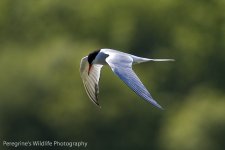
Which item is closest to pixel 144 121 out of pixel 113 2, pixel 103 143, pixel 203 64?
pixel 103 143

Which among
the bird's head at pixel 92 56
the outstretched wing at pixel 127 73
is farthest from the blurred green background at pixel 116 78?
the outstretched wing at pixel 127 73

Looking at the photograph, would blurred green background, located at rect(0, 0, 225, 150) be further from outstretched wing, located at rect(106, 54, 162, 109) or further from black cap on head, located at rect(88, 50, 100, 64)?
outstretched wing, located at rect(106, 54, 162, 109)

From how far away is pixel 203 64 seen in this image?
27.5m

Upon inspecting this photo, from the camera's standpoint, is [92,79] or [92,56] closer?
[92,56]

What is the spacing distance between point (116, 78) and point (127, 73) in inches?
525

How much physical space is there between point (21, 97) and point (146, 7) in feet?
33.3

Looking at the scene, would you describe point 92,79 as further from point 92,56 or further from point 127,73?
point 127,73

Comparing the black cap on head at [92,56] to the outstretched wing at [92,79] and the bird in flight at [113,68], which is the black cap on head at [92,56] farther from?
the outstretched wing at [92,79]

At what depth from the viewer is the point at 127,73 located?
8539 mm

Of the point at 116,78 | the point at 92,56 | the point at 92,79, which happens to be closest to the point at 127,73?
the point at 92,56

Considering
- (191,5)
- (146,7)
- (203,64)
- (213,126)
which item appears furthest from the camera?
(191,5)

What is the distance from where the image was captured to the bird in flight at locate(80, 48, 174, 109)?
323 inches

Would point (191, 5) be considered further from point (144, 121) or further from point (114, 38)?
point (144, 121)

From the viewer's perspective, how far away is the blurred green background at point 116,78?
21016 millimetres
